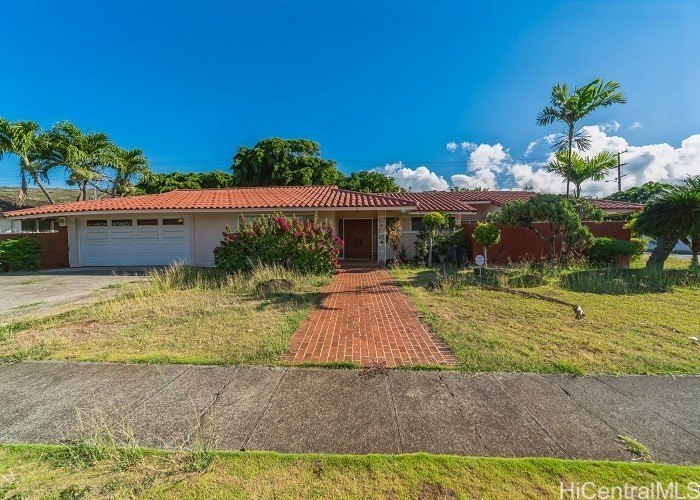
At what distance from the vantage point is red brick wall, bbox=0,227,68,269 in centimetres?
1439

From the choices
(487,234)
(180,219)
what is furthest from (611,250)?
(180,219)

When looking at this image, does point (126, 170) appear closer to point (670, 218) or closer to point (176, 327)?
point (176, 327)

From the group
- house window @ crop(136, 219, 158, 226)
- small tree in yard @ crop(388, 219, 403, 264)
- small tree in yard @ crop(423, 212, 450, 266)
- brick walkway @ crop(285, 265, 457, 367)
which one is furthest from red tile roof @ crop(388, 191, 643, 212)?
house window @ crop(136, 219, 158, 226)

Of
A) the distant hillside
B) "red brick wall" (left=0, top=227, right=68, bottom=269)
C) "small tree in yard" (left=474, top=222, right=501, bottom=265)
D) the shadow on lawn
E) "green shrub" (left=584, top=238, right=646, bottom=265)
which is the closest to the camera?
the shadow on lawn

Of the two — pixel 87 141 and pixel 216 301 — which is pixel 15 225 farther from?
pixel 216 301

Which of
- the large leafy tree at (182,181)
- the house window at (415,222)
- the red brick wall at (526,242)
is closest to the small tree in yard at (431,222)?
the red brick wall at (526,242)

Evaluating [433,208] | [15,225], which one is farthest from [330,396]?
[15,225]

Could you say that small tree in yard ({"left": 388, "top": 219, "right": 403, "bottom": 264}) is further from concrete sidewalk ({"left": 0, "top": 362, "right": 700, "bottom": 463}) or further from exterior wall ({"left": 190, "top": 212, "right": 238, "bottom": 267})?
concrete sidewalk ({"left": 0, "top": 362, "right": 700, "bottom": 463})

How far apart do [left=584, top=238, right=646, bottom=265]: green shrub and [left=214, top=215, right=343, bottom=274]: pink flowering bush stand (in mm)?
10474

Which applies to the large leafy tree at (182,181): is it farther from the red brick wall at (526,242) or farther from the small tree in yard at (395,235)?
the red brick wall at (526,242)

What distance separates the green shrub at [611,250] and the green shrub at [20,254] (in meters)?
24.1

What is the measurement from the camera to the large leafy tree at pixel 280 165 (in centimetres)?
2669

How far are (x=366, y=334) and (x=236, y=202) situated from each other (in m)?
11.4

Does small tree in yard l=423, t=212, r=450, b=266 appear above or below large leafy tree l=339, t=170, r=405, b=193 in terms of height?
below
